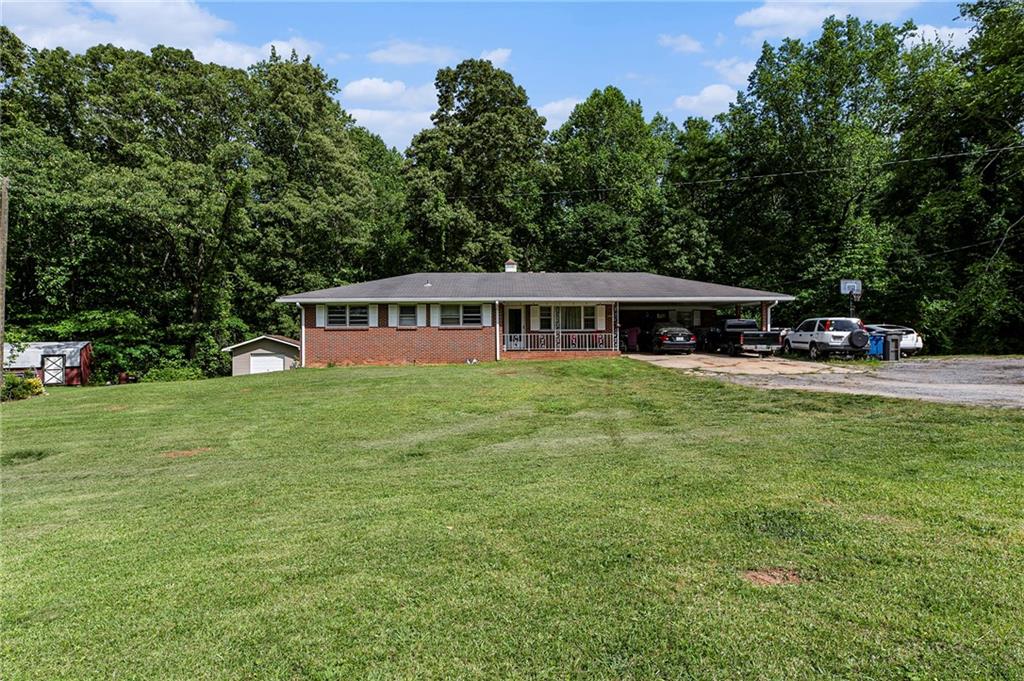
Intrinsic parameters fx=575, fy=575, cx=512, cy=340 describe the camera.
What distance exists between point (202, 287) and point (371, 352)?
14.6 meters

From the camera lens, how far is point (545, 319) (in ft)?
78.0

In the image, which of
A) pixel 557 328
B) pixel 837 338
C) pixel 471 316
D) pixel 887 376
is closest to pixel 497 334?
pixel 471 316

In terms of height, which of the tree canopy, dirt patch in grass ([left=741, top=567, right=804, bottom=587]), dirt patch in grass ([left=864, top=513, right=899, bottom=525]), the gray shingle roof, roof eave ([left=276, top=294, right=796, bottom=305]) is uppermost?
the tree canopy

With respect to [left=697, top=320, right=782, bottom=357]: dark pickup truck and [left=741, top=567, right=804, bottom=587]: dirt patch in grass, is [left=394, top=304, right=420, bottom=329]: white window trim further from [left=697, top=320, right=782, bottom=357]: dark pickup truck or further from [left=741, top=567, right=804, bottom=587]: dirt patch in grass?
[left=741, top=567, right=804, bottom=587]: dirt patch in grass

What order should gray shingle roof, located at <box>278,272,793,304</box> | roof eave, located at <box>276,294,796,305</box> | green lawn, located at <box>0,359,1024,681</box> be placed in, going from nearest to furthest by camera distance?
green lawn, located at <box>0,359,1024,681</box> → roof eave, located at <box>276,294,796,305</box> → gray shingle roof, located at <box>278,272,793,304</box>

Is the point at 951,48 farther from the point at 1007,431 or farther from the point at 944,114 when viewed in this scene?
the point at 1007,431

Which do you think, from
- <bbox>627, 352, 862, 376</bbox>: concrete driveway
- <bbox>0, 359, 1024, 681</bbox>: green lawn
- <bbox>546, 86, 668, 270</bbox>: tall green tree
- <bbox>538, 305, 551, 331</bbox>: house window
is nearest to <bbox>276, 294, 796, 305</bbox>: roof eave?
<bbox>538, 305, 551, 331</bbox>: house window

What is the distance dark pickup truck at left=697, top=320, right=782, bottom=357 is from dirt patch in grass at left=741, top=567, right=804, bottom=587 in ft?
61.5

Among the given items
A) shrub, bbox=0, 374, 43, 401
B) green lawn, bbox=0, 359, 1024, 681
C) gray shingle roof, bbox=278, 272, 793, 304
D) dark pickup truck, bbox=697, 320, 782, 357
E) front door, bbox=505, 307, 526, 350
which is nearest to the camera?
green lawn, bbox=0, 359, 1024, 681

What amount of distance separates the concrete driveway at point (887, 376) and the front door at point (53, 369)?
25.1 meters

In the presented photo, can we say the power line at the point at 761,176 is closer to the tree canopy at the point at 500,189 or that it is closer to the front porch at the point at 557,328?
the tree canopy at the point at 500,189

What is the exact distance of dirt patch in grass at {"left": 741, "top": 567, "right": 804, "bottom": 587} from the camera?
342 cm

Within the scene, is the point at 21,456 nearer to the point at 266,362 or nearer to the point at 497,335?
the point at 497,335

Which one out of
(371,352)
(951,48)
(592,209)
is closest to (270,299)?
(371,352)
